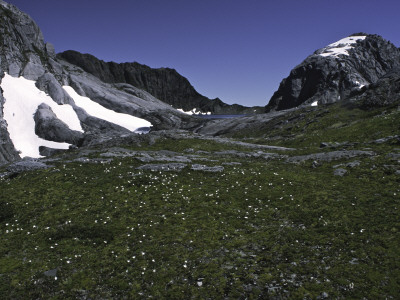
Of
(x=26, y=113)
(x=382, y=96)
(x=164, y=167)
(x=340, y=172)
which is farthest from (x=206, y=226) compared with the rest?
(x=26, y=113)

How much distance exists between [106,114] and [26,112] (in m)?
48.8

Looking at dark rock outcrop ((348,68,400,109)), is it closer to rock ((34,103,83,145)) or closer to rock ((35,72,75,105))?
rock ((34,103,83,145))

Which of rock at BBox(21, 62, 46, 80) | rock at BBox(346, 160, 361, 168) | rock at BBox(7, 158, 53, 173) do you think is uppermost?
rock at BBox(21, 62, 46, 80)

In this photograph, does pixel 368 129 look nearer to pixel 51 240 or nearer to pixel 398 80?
pixel 398 80

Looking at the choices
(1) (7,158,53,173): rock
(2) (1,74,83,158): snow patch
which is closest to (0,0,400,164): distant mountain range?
(2) (1,74,83,158): snow patch

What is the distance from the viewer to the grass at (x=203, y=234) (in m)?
10.6

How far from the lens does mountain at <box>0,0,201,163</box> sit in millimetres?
92562

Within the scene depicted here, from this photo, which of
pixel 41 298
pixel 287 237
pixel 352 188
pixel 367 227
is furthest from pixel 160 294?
pixel 352 188

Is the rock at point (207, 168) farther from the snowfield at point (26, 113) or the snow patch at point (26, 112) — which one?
the snow patch at point (26, 112)

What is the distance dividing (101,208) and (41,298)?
26.7ft

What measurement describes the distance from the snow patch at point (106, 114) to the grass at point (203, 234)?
125209mm

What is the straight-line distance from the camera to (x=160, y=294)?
33.9 feet

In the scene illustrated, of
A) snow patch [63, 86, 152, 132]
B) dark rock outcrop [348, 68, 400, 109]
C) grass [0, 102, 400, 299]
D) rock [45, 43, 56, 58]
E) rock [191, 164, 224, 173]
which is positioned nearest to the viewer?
grass [0, 102, 400, 299]

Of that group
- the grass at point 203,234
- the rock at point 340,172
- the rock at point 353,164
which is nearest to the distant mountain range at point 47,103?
the rock at point 353,164
